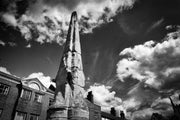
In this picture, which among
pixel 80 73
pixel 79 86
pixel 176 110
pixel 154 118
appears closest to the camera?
pixel 79 86

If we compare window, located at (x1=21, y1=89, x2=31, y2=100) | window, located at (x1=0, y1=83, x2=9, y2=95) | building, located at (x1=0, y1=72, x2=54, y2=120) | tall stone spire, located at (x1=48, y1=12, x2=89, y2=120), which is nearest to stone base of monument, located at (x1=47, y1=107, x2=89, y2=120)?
tall stone spire, located at (x1=48, y1=12, x2=89, y2=120)

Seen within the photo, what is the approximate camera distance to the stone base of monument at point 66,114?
267cm

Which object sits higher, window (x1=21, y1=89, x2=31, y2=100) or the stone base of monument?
window (x1=21, y1=89, x2=31, y2=100)

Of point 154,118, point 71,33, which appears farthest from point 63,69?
point 154,118

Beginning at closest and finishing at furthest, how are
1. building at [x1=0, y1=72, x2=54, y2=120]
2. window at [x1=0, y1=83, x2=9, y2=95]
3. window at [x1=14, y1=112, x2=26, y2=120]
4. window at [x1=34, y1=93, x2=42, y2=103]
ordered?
building at [x1=0, y1=72, x2=54, y2=120], window at [x1=0, y1=83, x2=9, y2=95], window at [x1=14, y1=112, x2=26, y2=120], window at [x1=34, y1=93, x2=42, y2=103]

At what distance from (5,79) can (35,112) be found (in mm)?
6367

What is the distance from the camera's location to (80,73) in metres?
3.34

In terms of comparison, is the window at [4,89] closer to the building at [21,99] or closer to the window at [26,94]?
the building at [21,99]

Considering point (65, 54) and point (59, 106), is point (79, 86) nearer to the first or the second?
point (59, 106)

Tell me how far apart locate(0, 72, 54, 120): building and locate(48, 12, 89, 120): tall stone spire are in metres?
15.8

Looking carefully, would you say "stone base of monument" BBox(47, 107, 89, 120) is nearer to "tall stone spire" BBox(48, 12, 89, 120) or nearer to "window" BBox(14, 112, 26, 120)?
"tall stone spire" BBox(48, 12, 89, 120)

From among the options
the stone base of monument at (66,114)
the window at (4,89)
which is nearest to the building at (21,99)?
the window at (4,89)

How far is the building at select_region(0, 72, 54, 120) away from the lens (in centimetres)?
1510

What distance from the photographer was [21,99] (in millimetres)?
16562
